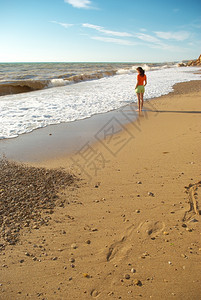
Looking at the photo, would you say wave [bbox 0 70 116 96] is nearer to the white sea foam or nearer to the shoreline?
the white sea foam

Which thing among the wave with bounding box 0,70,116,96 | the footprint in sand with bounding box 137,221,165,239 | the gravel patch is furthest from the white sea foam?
the footprint in sand with bounding box 137,221,165,239

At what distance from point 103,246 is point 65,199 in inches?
42.3

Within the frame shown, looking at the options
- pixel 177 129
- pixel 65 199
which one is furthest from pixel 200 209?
pixel 177 129

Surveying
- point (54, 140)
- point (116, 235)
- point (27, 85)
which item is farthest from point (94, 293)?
point (27, 85)

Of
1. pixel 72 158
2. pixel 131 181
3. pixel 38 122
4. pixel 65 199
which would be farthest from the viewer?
pixel 38 122

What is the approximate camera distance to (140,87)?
363 inches

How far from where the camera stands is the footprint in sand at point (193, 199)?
2.90 metres

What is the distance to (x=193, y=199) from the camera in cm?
319

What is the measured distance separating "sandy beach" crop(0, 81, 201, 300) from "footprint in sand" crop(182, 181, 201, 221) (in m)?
0.01

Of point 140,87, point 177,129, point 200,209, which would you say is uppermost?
point 140,87

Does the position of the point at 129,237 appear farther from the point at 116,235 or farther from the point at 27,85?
the point at 27,85

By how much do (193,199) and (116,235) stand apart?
50.1 inches

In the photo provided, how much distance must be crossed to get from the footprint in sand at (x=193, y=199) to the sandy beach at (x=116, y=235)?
0.01 metres

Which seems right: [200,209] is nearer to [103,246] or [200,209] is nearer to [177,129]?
[103,246]
